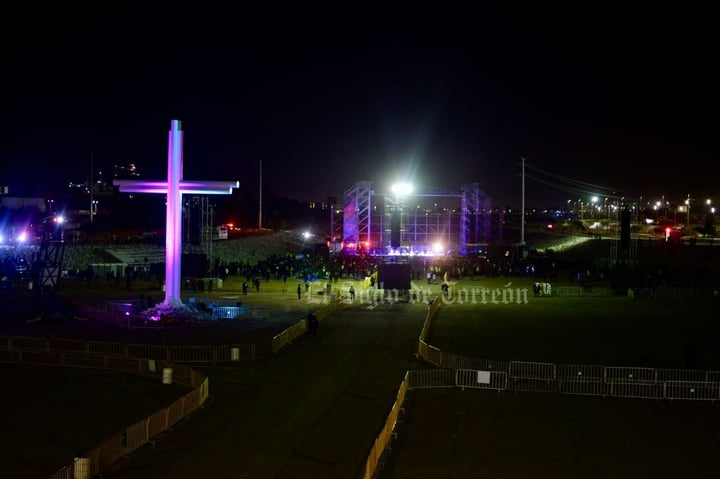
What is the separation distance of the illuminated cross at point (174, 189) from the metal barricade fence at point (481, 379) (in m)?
15.0

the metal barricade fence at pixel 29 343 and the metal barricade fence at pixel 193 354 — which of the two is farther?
the metal barricade fence at pixel 29 343

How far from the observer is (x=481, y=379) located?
60.0 ft

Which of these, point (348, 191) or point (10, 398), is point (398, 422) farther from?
point (348, 191)

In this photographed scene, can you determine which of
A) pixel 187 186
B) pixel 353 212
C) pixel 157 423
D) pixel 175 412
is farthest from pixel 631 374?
pixel 353 212

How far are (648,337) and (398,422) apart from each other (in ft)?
54.2

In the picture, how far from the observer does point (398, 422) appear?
15023 mm

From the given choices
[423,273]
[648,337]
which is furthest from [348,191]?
[648,337]

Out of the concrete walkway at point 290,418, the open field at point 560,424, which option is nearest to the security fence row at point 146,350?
the concrete walkway at point 290,418

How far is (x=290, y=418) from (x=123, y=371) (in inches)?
289

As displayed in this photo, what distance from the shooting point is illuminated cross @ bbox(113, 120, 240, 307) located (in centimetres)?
2978

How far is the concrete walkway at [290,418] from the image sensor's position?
11984 mm

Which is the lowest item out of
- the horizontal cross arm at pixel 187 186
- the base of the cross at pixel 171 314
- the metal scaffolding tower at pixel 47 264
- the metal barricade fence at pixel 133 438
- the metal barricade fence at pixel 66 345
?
the metal barricade fence at pixel 133 438

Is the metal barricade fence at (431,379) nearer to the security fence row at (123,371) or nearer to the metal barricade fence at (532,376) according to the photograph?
the metal barricade fence at (532,376)

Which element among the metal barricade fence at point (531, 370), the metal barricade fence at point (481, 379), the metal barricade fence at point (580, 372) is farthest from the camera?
the metal barricade fence at point (531, 370)
